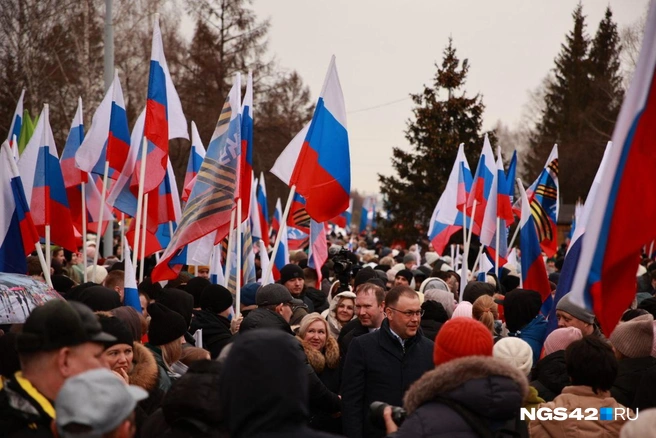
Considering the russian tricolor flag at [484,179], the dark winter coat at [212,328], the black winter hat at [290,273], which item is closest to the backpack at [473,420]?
the dark winter coat at [212,328]

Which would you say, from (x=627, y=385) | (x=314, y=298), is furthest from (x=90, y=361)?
(x=314, y=298)

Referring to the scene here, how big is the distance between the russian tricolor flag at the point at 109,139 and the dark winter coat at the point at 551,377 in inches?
252

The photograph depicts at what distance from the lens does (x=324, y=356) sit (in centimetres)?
661

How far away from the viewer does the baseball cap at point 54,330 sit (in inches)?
133

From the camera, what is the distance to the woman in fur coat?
6445 mm

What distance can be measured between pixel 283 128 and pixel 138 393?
3931 cm

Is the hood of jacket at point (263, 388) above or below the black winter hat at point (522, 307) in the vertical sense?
above

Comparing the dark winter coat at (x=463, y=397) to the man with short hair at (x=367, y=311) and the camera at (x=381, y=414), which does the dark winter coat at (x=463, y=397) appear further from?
the man with short hair at (x=367, y=311)

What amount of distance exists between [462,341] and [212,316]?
159 inches

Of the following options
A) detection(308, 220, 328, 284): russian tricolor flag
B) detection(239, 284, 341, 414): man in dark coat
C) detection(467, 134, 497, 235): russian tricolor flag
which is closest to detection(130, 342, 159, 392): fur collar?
detection(239, 284, 341, 414): man in dark coat

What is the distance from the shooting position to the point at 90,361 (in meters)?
3.43

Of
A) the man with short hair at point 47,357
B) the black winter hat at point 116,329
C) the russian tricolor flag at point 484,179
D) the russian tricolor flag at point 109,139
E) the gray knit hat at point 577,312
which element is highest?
the russian tricolor flag at point 109,139

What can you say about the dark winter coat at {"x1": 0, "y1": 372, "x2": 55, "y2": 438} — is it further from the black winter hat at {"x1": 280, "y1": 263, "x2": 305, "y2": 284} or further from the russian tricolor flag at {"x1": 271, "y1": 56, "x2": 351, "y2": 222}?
the black winter hat at {"x1": 280, "y1": 263, "x2": 305, "y2": 284}

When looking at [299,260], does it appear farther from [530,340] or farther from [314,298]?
[530,340]
